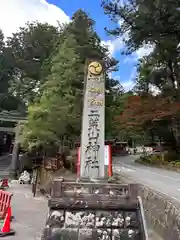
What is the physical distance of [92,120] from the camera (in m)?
11.4

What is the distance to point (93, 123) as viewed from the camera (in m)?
11.4

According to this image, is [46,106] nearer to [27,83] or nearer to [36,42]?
[27,83]

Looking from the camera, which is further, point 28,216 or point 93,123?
point 28,216

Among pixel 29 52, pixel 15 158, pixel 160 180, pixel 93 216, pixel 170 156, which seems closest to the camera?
pixel 93 216

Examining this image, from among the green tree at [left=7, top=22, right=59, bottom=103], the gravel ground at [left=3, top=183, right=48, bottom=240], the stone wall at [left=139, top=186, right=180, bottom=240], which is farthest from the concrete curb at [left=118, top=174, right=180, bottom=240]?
the green tree at [left=7, top=22, right=59, bottom=103]

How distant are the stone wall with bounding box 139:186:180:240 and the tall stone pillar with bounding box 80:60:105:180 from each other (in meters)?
1.64

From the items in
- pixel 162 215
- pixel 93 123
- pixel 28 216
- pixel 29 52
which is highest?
pixel 29 52

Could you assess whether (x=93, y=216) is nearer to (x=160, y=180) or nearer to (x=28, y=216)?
(x=28, y=216)

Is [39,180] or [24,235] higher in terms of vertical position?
[39,180]

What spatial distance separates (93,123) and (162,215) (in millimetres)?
3894

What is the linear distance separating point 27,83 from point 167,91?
690 inches

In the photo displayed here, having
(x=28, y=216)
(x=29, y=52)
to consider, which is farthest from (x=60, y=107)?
(x=29, y=52)

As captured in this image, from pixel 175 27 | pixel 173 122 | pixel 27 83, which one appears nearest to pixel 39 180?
pixel 173 122

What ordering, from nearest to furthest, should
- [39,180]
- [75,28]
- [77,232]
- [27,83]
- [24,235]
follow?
[77,232] → [24,235] → [39,180] → [75,28] → [27,83]
